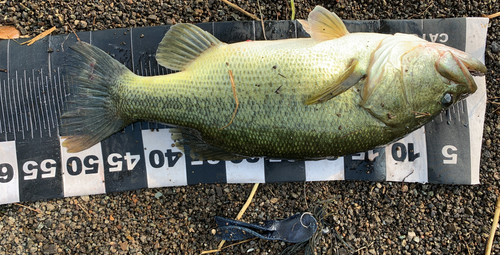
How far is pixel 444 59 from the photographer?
1.63m

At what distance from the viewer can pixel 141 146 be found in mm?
2336

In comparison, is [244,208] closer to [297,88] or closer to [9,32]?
[297,88]

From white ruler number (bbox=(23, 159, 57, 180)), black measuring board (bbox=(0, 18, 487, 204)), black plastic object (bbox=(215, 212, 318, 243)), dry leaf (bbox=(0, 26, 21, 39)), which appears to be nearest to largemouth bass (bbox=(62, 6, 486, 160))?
black measuring board (bbox=(0, 18, 487, 204))

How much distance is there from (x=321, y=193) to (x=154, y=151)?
144 centimetres

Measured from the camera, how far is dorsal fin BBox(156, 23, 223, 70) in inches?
76.4

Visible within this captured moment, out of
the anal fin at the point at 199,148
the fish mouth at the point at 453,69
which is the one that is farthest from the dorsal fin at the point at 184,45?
the fish mouth at the point at 453,69

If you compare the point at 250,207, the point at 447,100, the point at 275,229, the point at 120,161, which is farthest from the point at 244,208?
the point at 447,100

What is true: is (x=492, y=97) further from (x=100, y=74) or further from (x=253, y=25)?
(x=100, y=74)

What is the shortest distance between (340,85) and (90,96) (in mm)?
1681

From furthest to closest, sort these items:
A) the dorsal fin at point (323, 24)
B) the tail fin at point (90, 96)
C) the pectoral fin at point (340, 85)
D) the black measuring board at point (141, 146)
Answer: the black measuring board at point (141, 146) → the tail fin at point (90, 96) → the dorsal fin at point (323, 24) → the pectoral fin at point (340, 85)

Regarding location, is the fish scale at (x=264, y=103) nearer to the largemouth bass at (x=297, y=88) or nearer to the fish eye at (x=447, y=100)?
the largemouth bass at (x=297, y=88)

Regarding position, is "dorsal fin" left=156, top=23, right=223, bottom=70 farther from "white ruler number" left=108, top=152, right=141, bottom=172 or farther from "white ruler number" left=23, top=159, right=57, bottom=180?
"white ruler number" left=23, top=159, right=57, bottom=180

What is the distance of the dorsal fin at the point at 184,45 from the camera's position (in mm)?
1940

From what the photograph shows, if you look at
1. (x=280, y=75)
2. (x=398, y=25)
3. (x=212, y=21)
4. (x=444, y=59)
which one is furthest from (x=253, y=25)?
(x=444, y=59)
